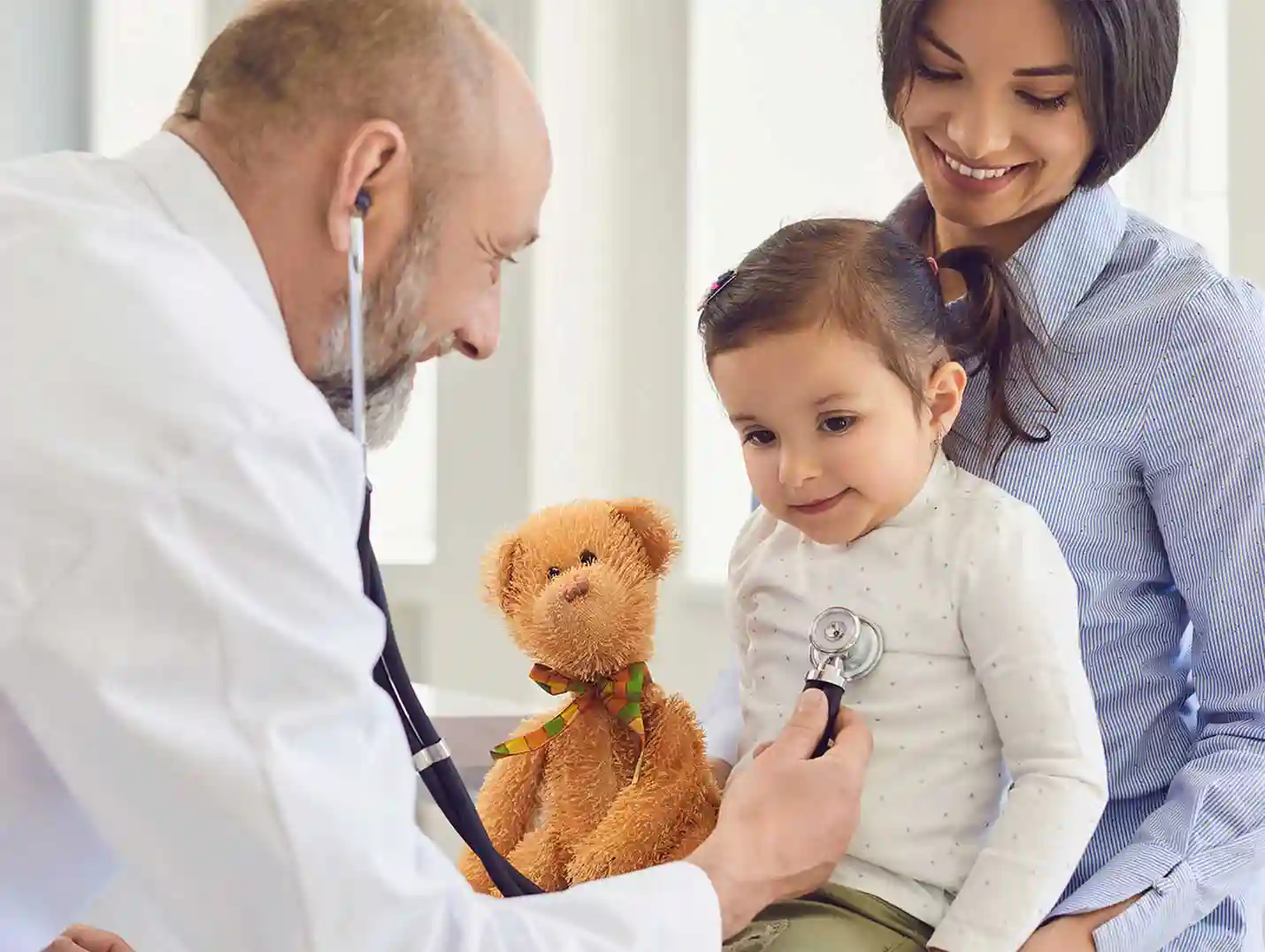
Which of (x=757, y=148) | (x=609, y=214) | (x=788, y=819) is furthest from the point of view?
(x=609, y=214)

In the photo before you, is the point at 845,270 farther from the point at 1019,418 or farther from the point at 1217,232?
the point at 1217,232

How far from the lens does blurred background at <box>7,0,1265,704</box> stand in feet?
12.6

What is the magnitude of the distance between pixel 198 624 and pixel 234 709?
0.17ft

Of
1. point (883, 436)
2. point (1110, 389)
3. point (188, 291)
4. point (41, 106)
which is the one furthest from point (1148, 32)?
point (41, 106)

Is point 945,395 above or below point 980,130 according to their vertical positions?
below

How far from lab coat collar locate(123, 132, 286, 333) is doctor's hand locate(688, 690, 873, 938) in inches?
19.8

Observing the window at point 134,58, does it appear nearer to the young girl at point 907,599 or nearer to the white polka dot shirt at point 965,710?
the young girl at point 907,599

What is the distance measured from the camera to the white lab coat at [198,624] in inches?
32.9

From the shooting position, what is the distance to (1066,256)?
4.51 ft

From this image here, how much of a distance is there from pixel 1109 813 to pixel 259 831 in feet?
2.69

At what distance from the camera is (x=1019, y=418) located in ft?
4.41

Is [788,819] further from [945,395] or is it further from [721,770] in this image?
[945,395]

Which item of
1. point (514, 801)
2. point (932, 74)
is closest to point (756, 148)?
point (932, 74)

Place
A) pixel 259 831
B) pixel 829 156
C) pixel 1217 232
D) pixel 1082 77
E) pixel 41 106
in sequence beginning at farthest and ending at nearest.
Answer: pixel 41 106 → pixel 829 156 → pixel 1217 232 → pixel 1082 77 → pixel 259 831
